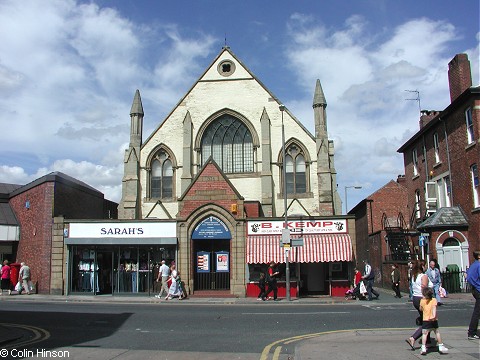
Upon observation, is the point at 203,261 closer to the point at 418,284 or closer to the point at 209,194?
the point at 209,194

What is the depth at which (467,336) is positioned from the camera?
10.6 m

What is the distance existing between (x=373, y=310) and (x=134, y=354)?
10.5m

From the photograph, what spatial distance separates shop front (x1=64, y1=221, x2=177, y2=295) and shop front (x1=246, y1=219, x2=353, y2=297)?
4.42 metres

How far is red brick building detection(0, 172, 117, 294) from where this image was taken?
1056 inches

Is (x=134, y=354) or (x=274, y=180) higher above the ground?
(x=274, y=180)

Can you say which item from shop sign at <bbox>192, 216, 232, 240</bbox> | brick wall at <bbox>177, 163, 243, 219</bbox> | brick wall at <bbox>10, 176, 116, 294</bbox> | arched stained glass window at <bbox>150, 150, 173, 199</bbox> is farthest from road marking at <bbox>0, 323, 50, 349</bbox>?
arched stained glass window at <bbox>150, 150, 173, 199</bbox>

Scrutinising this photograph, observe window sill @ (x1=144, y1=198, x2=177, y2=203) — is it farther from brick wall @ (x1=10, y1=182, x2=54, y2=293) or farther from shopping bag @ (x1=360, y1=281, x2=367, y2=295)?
shopping bag @ (x1=360, y1=281, x2=367, y2=295)

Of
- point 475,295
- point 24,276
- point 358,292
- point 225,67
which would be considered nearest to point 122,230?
point 24,276

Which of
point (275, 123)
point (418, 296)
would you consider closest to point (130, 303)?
point (418, 296)

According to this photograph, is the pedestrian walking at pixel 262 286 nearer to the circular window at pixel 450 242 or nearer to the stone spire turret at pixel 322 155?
the stone spire turret at pixel 322 155

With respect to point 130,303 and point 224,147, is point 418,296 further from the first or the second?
point 224,147

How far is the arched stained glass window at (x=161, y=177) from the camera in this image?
34.4 m

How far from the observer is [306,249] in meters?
25.1

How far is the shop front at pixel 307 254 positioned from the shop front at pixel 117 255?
4.42m
